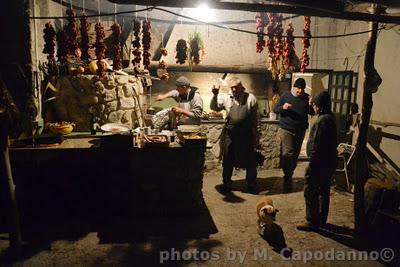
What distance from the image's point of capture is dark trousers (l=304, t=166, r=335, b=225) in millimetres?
6121

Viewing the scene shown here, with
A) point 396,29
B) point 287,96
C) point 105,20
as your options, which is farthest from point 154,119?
point 396,29

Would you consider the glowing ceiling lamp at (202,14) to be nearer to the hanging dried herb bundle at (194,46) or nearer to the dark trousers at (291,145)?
the hanging dried herb bundle at (194,46)

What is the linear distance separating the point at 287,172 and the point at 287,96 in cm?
211

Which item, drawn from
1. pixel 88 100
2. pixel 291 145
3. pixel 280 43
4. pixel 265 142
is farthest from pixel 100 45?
pixel 265 142

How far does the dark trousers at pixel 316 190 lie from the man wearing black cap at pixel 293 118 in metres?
2.68

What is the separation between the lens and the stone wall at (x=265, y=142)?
32.9 ft

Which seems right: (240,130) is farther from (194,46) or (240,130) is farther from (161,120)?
(194,46)

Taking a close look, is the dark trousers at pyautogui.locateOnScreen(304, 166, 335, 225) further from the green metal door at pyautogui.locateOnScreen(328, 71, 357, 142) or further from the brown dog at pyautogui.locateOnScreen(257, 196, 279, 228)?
the green metal door at pyautogui.locateOnScreen(328, 71, 357, 142)

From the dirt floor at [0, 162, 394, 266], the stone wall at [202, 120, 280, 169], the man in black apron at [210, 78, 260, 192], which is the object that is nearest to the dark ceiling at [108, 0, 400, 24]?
the man in black apron at [210, 78, 260, 192]

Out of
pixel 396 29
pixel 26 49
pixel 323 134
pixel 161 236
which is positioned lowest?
pixel 161 236

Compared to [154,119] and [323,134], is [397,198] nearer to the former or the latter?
[323,134]

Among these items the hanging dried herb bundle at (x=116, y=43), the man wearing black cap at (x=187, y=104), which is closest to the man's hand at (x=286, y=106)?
the man wearing black cap at (x=187, y=104)

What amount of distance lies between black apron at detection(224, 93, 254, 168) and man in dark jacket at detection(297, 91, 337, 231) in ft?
7.23

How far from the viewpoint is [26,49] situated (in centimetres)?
718
